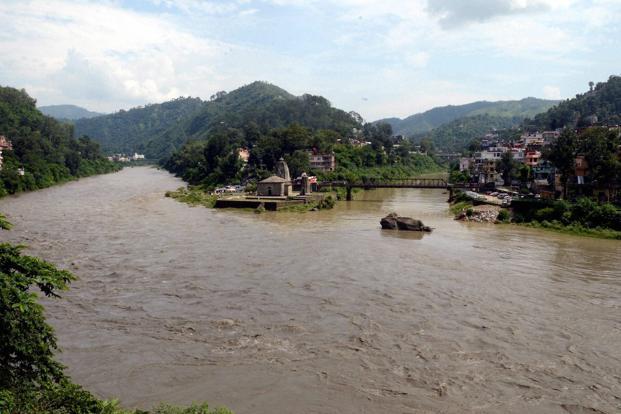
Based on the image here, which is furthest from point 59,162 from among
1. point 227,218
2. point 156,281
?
point 156,281

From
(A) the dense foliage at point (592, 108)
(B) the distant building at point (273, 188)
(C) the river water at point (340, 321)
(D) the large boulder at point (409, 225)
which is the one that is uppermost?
(A) the dense foliage at point (592, 108)

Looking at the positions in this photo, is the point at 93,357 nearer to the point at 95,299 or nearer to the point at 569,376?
the point at 95,299

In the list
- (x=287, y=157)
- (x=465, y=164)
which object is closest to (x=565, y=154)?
(x=287, y=157)

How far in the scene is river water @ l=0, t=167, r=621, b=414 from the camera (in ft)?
41.1

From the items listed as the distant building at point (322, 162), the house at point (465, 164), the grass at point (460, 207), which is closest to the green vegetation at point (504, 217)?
the grass at point (460, 207)

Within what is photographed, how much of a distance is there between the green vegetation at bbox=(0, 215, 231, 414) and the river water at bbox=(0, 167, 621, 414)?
3401mm

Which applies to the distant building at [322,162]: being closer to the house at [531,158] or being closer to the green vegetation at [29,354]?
the house at [531,158]

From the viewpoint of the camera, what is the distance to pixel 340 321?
17266 millimetres

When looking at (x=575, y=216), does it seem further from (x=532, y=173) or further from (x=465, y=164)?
(x=465, y=164)

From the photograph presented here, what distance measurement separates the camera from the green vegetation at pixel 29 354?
8.11 metres

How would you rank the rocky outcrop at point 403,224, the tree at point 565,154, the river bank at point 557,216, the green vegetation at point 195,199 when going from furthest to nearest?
the green vegetation at point 195,199, the tree at point 565,154, the rocky outcrop at point 403,224, the river bank at point 557,216

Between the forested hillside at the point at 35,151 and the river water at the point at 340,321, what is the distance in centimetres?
3353

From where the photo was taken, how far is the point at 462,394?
41.0 ft

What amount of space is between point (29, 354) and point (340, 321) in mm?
10499
